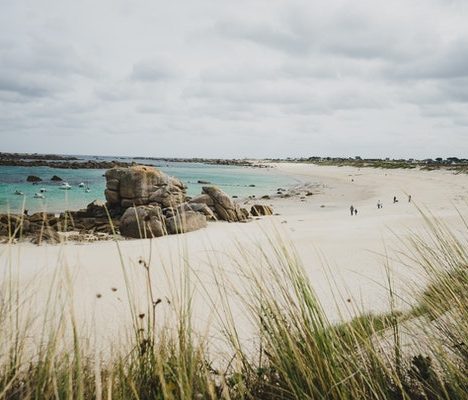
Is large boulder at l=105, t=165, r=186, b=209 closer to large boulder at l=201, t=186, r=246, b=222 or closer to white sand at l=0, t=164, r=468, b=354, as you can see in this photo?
large boulder at l=201, t=186, r=246, b=222

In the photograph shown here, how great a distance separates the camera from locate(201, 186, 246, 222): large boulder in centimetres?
2067

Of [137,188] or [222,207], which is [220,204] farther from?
[137,188]

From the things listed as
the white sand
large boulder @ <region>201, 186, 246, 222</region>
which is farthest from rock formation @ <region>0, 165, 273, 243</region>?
the white sand

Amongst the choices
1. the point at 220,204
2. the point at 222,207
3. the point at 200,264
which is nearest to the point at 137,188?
the point at 220,204

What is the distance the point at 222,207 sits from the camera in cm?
2083

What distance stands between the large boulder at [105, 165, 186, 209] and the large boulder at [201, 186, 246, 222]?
1823mm

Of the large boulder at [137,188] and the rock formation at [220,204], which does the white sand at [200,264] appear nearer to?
the rock formation at [220,204]

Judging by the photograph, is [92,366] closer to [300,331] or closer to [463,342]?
[300,331]

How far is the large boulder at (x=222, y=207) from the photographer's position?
814 inches

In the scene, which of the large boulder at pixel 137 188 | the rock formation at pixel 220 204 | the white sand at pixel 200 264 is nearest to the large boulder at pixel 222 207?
the rock formation at pixel 220 204

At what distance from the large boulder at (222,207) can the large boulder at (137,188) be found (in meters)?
1.82

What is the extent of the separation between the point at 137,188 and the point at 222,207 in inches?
187

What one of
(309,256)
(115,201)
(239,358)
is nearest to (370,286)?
(309,256)

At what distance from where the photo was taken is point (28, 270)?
9750 mm
